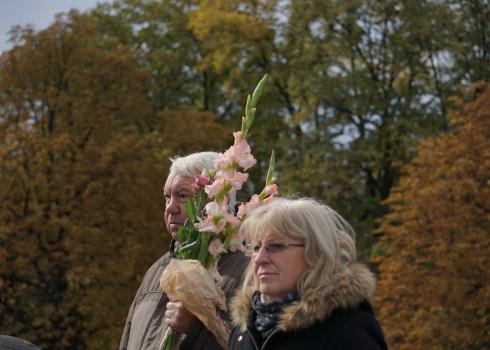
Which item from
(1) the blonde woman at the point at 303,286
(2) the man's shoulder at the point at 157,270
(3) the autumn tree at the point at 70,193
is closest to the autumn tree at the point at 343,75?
(3) the autumn tree at the point at 70,193

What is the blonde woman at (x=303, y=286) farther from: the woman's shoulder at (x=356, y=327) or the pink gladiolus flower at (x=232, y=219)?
the pink gladiolus flower at (x=232, y=219)

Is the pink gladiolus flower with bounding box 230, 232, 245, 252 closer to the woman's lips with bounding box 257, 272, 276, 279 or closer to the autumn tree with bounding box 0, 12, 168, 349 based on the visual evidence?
the woman's lips with bounding box 257, 272, 276, 279

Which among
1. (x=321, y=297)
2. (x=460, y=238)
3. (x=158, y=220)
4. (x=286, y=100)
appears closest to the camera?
(x=321, y=297)

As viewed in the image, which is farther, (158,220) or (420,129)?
(420,129)

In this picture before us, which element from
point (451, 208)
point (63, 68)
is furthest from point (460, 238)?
point (63, 68)

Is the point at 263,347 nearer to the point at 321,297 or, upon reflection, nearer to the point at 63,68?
the point at 321,297

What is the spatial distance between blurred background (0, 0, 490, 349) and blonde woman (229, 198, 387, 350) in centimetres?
1844

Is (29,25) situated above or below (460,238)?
above

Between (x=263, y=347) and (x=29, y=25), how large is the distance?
24267mm

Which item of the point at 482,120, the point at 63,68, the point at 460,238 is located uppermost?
the point at 63,68

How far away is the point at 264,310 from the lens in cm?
416

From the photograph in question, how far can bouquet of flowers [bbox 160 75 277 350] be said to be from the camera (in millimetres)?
4801

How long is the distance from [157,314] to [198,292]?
64 centimetres

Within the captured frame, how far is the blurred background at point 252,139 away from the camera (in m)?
23.8
